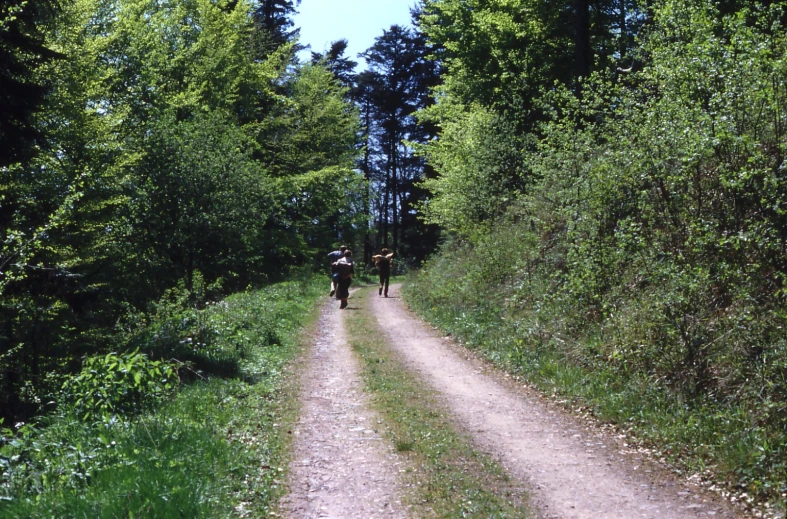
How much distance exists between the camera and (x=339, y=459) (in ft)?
24.0

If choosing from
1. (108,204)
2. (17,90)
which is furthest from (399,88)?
(17,90)

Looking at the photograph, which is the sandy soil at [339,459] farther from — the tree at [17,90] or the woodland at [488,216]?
the tree at [17,90]

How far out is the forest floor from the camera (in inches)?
235

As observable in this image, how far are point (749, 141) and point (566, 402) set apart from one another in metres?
4.33

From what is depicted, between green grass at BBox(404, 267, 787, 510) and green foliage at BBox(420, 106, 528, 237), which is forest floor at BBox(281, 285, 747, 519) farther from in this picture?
green foliage at BBox(420, 106, 528, 237)

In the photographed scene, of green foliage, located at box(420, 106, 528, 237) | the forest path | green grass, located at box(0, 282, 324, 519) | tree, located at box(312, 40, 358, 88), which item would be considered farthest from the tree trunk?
tree, located at box(312, 40, 358, 88)

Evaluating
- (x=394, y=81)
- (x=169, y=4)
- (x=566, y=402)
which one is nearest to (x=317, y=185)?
(x=169, y=4)

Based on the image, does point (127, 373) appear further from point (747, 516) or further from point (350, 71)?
point (350, 71)

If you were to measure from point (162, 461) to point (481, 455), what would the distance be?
3458mm

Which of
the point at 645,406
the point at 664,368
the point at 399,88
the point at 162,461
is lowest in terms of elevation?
the point at 162,461

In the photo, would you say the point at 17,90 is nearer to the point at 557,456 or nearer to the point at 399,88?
the point at 557,456

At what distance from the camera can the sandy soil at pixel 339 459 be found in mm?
6044

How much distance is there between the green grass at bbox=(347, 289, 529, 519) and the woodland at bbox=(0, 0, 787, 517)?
6.78ft

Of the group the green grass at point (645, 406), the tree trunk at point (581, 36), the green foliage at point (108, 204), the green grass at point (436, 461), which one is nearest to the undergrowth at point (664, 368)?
the green grass at point (645, 406)
